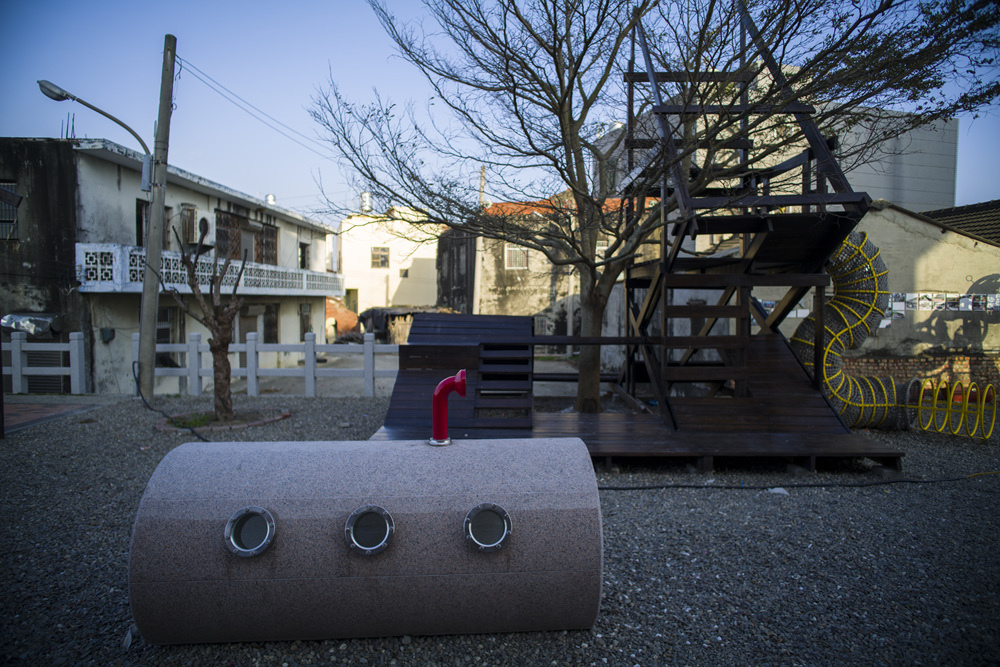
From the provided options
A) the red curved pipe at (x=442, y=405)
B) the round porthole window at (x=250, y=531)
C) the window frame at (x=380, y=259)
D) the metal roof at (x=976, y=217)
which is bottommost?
the round porthole window at (x=250, y=531)

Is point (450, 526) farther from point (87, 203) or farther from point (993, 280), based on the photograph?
point (87, 203)

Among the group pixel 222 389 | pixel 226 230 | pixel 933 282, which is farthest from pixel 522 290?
→ pixel 222 389

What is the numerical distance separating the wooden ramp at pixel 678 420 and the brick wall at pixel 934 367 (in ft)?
12.4

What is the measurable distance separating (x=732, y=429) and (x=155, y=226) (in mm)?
10179

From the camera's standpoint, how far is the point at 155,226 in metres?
10.5

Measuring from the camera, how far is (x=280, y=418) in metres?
9.46

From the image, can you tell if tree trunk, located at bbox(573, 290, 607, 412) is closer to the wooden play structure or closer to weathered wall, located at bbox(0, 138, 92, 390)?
the wooden play structure

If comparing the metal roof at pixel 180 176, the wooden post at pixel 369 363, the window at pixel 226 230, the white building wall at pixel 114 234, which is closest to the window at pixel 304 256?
the metal roof at pixel 180 176

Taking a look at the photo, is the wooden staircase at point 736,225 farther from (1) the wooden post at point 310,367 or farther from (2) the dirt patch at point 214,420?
(1) the wooden post at point 310,367

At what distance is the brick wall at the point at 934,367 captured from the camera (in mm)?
11258

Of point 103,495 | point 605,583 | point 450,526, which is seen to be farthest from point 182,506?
point 103,495

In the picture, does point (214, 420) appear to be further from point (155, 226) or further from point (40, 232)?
point (40, 232)

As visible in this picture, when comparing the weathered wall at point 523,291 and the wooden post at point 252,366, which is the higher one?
the weathered wall at point 523,291

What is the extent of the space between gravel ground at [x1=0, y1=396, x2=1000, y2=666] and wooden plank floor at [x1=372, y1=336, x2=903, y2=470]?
28 cm
